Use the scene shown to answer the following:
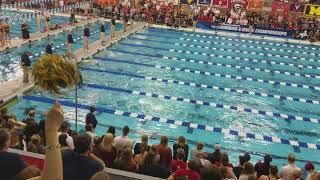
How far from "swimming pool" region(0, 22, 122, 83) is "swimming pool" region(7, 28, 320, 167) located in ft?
4.98

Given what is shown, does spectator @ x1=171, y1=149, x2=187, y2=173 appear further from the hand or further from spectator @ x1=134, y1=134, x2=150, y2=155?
the hand

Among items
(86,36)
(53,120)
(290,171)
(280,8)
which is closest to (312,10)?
(280,8)

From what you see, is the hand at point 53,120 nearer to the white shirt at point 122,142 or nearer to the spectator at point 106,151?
the spectator at point 106,151

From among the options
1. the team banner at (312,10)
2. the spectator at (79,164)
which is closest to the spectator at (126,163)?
→ the spectator at (79,164)

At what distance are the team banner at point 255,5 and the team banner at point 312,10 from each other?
2320mm

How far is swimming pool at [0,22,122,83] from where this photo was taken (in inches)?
440

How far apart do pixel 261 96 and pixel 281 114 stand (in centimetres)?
127

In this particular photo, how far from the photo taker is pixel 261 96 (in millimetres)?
10953

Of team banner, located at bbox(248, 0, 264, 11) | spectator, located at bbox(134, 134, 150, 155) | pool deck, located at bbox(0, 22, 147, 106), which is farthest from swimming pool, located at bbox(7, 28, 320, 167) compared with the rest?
team banner, located at bbox(248, 0, 264, 11)

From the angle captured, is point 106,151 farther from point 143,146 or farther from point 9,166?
point 9,166

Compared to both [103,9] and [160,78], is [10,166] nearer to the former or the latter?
[160,78]

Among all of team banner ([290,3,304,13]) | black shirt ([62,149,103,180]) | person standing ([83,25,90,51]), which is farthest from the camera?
team banner ([290,3,304,13])

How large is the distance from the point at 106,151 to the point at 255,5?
59.0 ft

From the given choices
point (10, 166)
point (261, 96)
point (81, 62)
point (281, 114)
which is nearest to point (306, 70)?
point (261, 96)
